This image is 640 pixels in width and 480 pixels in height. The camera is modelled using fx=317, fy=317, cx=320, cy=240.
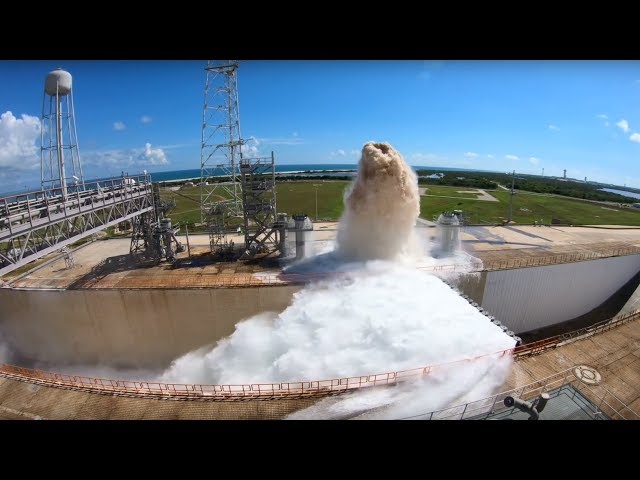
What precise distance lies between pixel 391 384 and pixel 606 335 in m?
11.8

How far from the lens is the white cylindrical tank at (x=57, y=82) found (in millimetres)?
24922

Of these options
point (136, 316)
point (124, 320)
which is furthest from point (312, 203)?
point (124, 320)

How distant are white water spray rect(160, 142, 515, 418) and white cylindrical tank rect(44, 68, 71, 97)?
23500 millimetres

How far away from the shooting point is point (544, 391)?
10938 millimetres

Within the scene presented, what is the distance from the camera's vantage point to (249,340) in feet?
62.6

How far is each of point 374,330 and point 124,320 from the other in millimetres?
17413

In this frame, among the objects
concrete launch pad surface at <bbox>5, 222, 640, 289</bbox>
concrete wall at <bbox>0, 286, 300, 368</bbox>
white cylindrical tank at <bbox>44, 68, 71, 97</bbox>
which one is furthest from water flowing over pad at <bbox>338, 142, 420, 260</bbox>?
white cylindrical tank at <bbox>44, 68, 71, 97</bbox>

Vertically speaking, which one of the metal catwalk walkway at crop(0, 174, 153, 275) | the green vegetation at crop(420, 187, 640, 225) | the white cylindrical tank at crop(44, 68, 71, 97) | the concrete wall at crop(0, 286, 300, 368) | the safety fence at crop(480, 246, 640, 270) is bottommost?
the concrete wall at crop(0, 286, 300, 368)

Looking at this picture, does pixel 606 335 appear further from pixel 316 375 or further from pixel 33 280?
pixel 33 280

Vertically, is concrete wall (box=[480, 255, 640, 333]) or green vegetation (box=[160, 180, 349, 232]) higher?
green vegetation (box=[160, 180, 349, 232])

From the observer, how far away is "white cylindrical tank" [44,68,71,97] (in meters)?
24.9

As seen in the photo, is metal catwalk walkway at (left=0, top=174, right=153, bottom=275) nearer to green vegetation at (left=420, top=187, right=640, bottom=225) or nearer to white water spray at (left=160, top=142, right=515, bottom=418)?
white water spray at (left=160, top=142, right=515, bottom=418)

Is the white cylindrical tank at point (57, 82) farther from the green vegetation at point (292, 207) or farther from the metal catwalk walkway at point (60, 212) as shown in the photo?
the green vegetation at point (292, 207)
